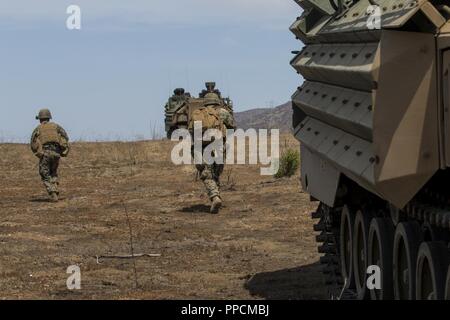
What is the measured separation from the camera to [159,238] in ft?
54.2

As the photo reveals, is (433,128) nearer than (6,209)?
Yes

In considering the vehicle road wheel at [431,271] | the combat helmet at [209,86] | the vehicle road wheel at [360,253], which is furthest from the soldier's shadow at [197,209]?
the vehicle road wheel at [431,271]

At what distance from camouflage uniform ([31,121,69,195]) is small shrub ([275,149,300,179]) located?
5.82 m

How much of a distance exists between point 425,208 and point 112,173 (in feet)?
74.5

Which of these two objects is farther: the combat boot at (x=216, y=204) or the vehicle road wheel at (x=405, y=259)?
the combat boot at (x=216, y=204)

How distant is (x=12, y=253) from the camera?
14.8 meters

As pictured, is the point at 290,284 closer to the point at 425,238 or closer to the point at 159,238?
the point at 425,238

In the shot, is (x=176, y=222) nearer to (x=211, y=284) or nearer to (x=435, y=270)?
(x=211, y=284)

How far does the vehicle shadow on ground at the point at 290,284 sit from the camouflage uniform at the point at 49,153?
991 centimetres

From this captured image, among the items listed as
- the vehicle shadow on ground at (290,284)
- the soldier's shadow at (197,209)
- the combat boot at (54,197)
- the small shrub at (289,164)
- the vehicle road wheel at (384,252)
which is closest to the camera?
the vehicle road wheel at (384,252)

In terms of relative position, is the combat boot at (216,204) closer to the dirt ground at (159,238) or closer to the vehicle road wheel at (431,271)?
the dirt ground at (159,238)

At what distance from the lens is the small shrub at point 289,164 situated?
2642cm

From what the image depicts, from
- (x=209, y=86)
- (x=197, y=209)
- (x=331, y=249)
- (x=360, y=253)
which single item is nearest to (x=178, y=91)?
(x=209, y=86)

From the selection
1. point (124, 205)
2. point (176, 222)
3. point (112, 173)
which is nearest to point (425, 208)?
point (176, 222)
